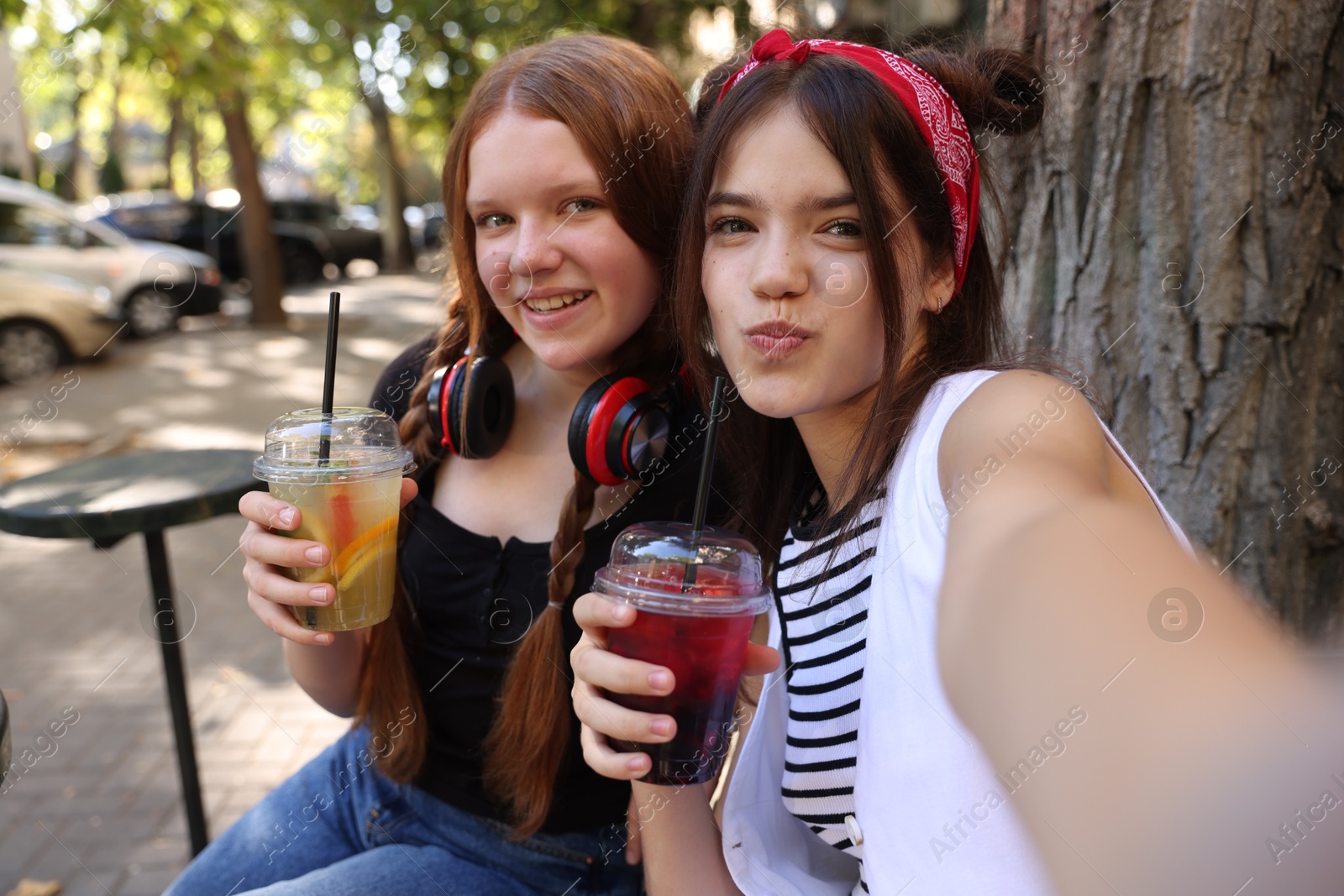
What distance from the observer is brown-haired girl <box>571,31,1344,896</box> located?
924mm

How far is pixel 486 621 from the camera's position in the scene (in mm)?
1919

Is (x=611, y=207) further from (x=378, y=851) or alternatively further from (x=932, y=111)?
(x=378, y=851)

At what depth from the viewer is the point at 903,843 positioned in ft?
3.94

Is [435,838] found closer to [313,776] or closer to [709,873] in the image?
[313,776]

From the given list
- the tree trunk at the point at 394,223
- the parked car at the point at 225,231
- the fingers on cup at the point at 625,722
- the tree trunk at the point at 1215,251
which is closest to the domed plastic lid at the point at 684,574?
the fingers on cup at the point at 625,722

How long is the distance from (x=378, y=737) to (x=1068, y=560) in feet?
5.00

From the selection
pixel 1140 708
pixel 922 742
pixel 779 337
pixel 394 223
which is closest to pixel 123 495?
pixel 779 337

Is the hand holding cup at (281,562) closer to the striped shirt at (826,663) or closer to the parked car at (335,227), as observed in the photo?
the striped shirt at (826,663)

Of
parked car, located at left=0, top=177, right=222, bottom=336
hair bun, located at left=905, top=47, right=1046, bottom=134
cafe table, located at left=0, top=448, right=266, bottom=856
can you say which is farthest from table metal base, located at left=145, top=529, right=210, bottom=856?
parked car, located at left=0, top=177, right=222, bottom=336

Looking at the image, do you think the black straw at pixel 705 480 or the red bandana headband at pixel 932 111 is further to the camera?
the red bandana headband at pixel 932 111

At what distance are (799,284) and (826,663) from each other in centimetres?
61

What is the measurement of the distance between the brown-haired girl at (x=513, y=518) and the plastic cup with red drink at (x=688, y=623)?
18.0 inches

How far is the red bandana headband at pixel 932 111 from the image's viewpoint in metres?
1.40

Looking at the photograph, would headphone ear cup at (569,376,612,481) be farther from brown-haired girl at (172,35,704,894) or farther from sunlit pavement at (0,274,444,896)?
sunlit pavement at (0,274,444,896)
